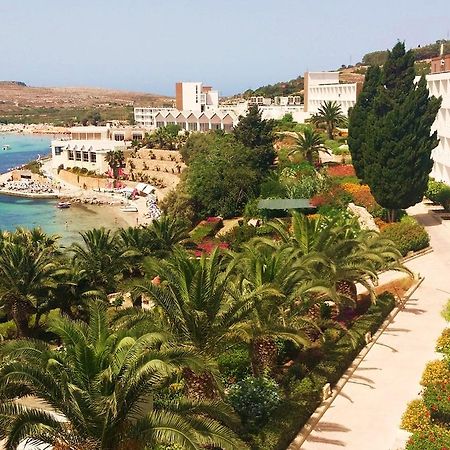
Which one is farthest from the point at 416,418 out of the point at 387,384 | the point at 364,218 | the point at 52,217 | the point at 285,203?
the point at 52,217

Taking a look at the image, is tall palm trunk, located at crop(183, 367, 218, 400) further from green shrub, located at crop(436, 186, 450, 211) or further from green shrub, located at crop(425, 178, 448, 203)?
green shrub, located at crop(425, 178, 448, 203)

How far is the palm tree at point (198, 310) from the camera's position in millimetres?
12391

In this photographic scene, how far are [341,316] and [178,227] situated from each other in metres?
12.9

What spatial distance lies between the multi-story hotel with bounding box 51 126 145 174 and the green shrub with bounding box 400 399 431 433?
70.9 meters

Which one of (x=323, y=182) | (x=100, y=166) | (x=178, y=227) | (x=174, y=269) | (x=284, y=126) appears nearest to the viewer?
(x=174, y=269)

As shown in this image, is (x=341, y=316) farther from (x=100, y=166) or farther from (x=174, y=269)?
(x=100, y=166)

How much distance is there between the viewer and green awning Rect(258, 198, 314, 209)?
3466cm

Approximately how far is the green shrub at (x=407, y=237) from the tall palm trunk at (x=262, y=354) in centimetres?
1352

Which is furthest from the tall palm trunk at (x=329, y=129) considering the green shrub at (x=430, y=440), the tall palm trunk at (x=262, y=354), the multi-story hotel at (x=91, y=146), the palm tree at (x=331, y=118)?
the green shrub at (x=430, y=440)

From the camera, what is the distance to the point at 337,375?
15.5m

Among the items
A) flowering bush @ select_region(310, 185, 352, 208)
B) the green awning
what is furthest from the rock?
the green awning

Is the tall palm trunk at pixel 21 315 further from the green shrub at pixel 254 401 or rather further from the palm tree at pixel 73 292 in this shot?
the green shrub at pixel 254 401

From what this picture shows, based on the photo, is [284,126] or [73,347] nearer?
[73,347]

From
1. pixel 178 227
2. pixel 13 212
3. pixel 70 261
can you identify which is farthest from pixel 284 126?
pixel 70 261
